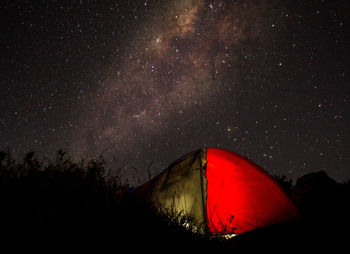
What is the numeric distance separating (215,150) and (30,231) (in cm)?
370

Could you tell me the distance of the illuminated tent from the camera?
414 cm

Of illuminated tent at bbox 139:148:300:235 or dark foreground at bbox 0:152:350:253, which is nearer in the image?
dark foreground at bbox 0:152:350:253

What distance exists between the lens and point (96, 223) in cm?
236

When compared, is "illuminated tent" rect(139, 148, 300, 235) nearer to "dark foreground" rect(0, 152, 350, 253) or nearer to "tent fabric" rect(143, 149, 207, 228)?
"tent fabric" rect(143, 149, 207, 228)

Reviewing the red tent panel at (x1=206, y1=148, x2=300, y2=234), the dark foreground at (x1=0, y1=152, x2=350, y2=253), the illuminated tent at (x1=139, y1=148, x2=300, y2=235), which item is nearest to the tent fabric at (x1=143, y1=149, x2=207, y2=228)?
the illuminated tent at (x1=139, y1=148, x2=300, y2=235)

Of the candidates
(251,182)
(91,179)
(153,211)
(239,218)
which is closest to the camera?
(91,179)

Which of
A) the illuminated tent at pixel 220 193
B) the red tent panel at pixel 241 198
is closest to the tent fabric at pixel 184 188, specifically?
the illuminated tent at pixel 220 193

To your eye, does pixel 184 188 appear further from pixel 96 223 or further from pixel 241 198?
pixel 96 223

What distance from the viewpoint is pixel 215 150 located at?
196 inches

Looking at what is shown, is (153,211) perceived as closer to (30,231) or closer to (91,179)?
(91,179)

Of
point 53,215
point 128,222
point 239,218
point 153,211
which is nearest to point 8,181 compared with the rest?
point 53,215

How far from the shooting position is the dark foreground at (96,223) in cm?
202

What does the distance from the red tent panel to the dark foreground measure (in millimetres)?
967

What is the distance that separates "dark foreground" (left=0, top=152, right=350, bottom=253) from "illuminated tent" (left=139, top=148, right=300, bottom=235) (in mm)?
837
